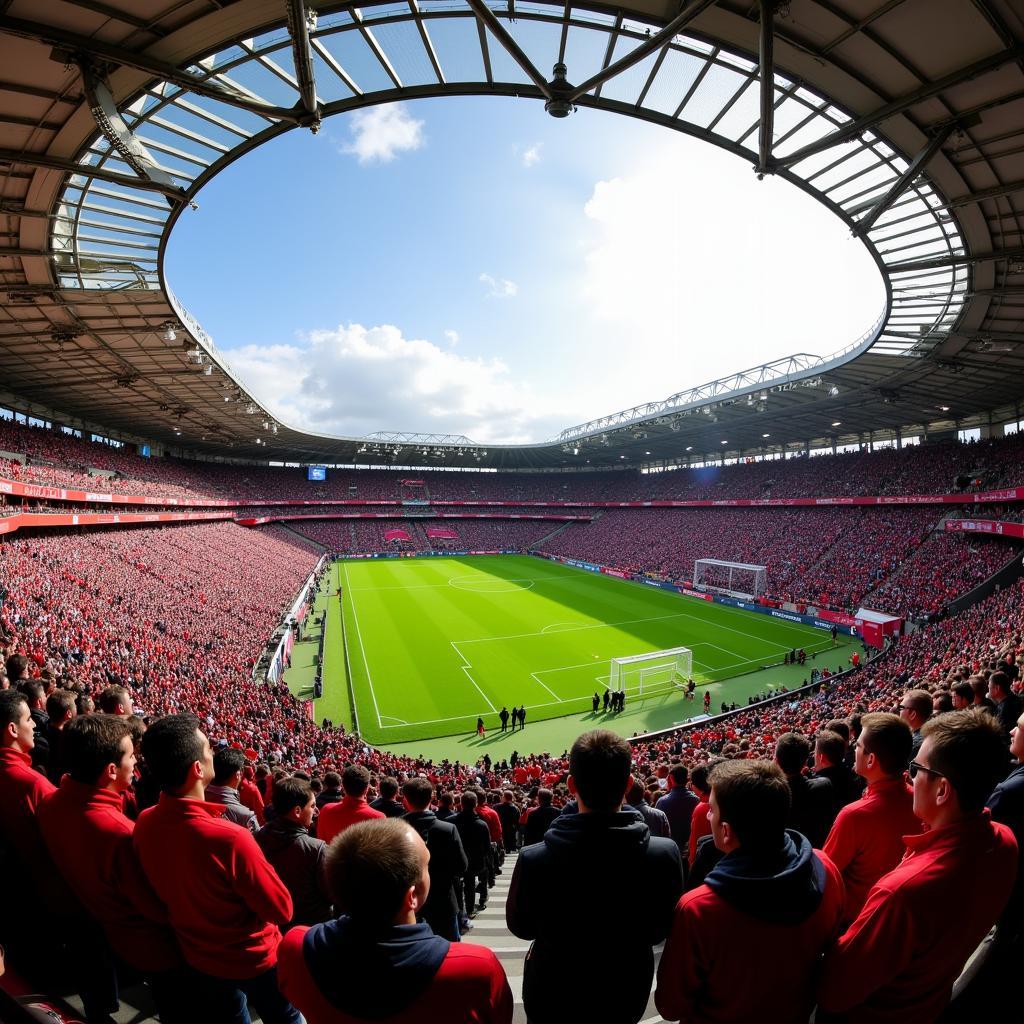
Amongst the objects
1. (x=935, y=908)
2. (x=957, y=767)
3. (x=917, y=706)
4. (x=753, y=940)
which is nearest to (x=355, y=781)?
(x=753, y=940)

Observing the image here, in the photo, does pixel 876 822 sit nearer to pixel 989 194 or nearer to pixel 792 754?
pixel 792 754

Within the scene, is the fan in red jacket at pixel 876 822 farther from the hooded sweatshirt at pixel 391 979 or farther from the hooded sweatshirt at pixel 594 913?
the hooded sweatshirt at pixel 391 979

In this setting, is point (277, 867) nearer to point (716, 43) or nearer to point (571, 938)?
point (571, 938)

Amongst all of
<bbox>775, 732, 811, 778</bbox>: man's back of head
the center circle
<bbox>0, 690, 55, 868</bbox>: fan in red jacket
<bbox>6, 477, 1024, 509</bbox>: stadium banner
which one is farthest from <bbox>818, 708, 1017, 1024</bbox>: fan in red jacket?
the center circle

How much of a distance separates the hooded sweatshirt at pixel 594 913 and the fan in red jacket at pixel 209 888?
4.21ft

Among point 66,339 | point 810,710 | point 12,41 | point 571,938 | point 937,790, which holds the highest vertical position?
point 12,41

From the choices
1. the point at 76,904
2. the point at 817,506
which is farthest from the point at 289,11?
the point at 817,506

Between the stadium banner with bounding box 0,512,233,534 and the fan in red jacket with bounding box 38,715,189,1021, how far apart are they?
76.2 feet

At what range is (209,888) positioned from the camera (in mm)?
2531

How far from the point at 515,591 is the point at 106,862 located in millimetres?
40500

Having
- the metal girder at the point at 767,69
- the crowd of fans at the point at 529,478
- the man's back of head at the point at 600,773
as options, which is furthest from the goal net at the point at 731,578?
the man's back of head at the point at 600,773

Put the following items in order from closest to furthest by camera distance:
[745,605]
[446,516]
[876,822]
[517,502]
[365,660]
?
[876,822] < [365,660] < [745,605] < [446,516] < [517,502]

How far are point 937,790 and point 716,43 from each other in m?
12.1

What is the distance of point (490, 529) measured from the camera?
72.1 m
